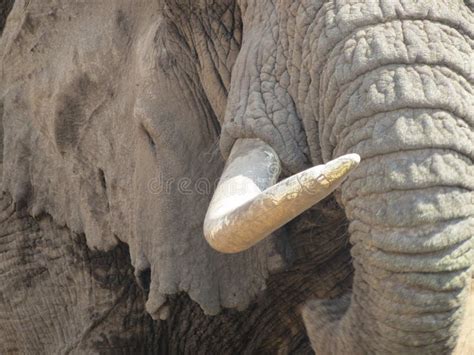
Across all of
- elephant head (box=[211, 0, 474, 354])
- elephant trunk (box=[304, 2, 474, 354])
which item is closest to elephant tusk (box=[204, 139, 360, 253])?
elephant head (box=[211, 0, 474, 354])

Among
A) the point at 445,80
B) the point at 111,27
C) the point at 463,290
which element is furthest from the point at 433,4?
the point at 111,27

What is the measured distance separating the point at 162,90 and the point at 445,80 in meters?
0.79

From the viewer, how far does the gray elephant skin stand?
84.7 inches

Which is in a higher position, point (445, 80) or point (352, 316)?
point (445, 80)

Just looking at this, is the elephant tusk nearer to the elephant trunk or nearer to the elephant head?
the elephant head

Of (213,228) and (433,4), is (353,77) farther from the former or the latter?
(213,228)

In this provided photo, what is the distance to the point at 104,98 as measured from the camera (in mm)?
3012

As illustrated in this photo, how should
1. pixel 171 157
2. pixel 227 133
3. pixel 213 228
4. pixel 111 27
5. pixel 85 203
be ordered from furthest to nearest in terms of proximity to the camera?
pixel 85 203
pixel 111 27
pixel 171 157
pixel 227 133
pixel 213 228

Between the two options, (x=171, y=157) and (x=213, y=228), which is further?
(x=171, y=157)

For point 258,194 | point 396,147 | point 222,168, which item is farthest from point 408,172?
point 222,168

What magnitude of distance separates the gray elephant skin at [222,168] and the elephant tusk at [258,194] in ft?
0.22

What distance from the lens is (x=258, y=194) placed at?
2.07 meters

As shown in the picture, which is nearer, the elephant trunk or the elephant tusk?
the elephant tusk

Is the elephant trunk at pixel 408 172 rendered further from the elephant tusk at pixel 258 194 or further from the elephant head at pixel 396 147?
the elephant tusk at pixel 258 194
